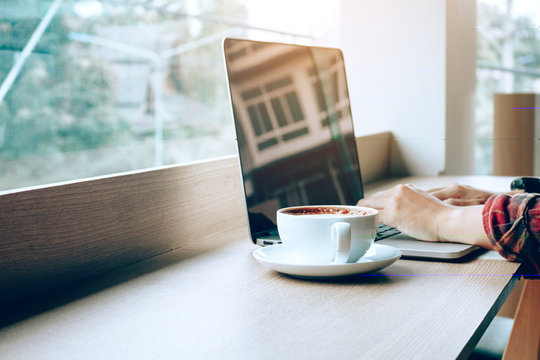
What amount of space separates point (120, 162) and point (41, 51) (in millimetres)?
1863

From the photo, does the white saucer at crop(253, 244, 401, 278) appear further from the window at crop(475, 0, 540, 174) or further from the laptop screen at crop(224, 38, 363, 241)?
the window at crop(475, 0, 540, 174)

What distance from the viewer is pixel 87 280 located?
67 centimetres

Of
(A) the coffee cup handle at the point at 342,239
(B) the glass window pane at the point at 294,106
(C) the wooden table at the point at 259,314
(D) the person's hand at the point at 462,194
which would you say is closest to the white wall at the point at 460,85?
(D) the person's hand at the point at 462,194

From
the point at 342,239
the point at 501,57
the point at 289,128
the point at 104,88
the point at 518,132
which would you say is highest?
the point at 104,88

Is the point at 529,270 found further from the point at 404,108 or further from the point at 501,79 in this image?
the point at 501,79

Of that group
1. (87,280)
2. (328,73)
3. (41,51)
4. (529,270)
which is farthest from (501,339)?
(41,51)

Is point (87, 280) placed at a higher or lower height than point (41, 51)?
lower

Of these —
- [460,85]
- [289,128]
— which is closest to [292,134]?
[289,128]

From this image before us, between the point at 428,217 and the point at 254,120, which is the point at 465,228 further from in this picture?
the point at 254,120

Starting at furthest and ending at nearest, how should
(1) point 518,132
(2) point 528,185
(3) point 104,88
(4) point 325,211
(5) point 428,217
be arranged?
(3) point 104,88 < (1) point 518,132 < (2) point 528,185 < (5) point 428,217 < (4) point 325,211

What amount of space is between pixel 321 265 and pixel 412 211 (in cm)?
28

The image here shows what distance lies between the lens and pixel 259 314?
0.52m

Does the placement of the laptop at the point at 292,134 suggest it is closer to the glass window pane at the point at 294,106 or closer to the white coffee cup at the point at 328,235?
the glass window pane at the point at 294,106

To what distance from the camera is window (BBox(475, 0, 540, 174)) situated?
2.00 m
